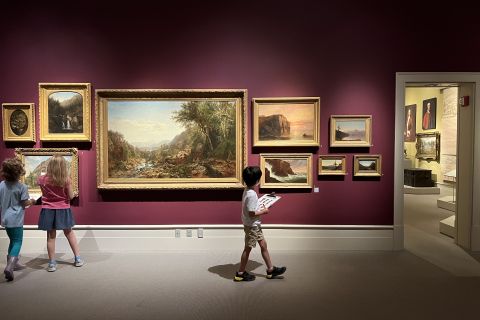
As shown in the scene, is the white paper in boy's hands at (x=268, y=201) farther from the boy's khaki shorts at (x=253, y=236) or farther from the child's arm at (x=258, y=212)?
the boy's khaki shorts at (x=253, y=236)

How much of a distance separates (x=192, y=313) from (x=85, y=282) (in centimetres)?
186

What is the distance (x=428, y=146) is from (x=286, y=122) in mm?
10579

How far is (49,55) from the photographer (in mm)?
6395

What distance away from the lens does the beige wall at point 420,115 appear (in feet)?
46.4

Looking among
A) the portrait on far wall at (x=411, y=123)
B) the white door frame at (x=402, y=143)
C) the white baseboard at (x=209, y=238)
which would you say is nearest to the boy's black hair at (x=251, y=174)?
the white baseboard at (x=209, y=238)

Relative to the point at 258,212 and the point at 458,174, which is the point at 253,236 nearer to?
the point at 258,212

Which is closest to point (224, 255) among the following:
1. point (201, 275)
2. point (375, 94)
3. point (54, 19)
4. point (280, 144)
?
point (201, 275)

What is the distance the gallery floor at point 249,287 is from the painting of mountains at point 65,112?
7.23 feet

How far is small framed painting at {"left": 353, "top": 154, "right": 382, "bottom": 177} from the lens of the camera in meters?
6.50

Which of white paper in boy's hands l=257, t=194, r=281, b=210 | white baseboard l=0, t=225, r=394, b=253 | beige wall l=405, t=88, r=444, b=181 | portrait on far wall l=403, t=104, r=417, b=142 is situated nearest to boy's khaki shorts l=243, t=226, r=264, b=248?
white paper in boy's hands l=257, t=194, r=281, b=210

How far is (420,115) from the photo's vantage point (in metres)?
15.6

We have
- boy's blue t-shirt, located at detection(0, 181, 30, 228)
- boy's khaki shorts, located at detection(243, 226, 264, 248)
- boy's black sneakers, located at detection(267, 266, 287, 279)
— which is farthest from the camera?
boy's blue t-shirt, located at detection(0, 181, 30, 228)

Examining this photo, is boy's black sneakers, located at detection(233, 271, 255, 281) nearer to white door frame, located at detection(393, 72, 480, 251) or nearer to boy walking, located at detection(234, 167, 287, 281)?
boy walking, located at detection(234, 167, 287, 281)

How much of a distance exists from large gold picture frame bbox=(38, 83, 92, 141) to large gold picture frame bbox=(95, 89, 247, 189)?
0.25m
